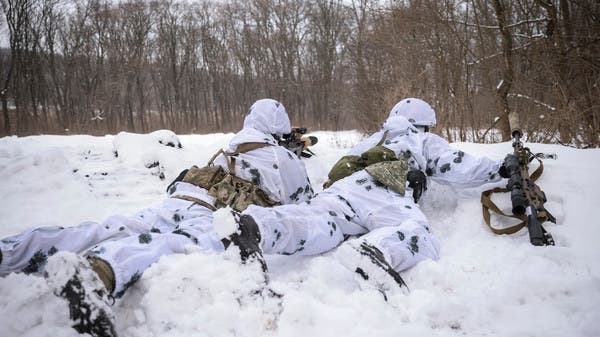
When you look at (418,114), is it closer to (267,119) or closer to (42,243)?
(267,119)

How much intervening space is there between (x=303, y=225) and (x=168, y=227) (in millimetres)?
857

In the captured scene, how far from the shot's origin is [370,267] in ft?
6.07

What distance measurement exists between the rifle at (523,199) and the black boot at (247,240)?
1.73 meters

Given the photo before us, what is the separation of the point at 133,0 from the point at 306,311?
78.9ft

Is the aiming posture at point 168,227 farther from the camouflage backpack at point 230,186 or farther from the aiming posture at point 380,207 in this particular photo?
the aiming posture at point 380,207

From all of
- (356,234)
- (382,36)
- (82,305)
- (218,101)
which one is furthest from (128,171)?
(218,101)

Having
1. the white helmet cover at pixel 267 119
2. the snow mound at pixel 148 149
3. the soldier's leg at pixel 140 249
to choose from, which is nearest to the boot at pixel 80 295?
the soldier's leg at pixel 140 249

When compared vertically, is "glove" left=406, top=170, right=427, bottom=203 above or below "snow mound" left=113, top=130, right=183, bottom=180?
below

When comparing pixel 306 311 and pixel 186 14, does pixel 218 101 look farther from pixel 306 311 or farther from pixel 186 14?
pixel 306 311

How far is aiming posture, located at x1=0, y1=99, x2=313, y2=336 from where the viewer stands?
4.34 feet

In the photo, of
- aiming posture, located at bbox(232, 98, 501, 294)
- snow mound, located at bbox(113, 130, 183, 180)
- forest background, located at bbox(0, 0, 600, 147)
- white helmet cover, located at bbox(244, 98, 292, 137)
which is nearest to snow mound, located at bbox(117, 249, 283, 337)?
aiming posture, located at bbox(232, 98, 501, 294)

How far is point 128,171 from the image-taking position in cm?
520

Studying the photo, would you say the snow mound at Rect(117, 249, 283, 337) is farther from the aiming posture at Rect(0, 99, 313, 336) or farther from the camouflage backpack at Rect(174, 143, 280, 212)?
the camouflage backpack at Rect(174, 143, 280, 212)

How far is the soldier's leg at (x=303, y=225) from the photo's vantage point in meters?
1.96
